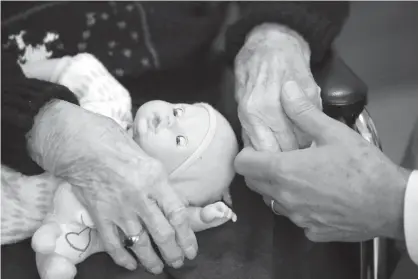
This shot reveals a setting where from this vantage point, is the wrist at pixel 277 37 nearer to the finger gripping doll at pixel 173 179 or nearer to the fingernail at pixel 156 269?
the finger gripping doll at pixel 173 179

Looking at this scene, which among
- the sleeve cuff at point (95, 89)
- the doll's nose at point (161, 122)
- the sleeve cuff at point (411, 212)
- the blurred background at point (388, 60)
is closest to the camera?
the sleeve cuff at point (411, 212)

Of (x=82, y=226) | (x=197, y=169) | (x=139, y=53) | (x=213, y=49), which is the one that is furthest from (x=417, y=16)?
(x=82, y=226)

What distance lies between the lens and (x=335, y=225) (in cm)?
92

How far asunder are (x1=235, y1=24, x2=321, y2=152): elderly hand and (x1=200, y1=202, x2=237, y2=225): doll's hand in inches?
4.7

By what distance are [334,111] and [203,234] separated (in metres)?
0.31

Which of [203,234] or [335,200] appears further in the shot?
[203,234]

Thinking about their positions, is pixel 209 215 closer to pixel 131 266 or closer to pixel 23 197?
pixel 131 266

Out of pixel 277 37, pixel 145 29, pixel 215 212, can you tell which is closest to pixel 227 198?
pixel 215 212

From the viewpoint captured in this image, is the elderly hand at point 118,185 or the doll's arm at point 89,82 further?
the doll's arm at point 89,82

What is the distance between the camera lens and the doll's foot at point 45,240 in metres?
0.90

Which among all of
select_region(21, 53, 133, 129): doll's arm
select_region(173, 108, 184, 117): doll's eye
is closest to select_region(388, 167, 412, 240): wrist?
select_region(173, 108, 184, 117): doll's eye

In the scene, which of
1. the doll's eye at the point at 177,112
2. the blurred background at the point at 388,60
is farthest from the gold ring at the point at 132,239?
the blurred background at the point at 388,60

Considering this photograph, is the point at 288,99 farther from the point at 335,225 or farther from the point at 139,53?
the point at 139,53

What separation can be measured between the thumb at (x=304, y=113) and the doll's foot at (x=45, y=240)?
0.42 meters
